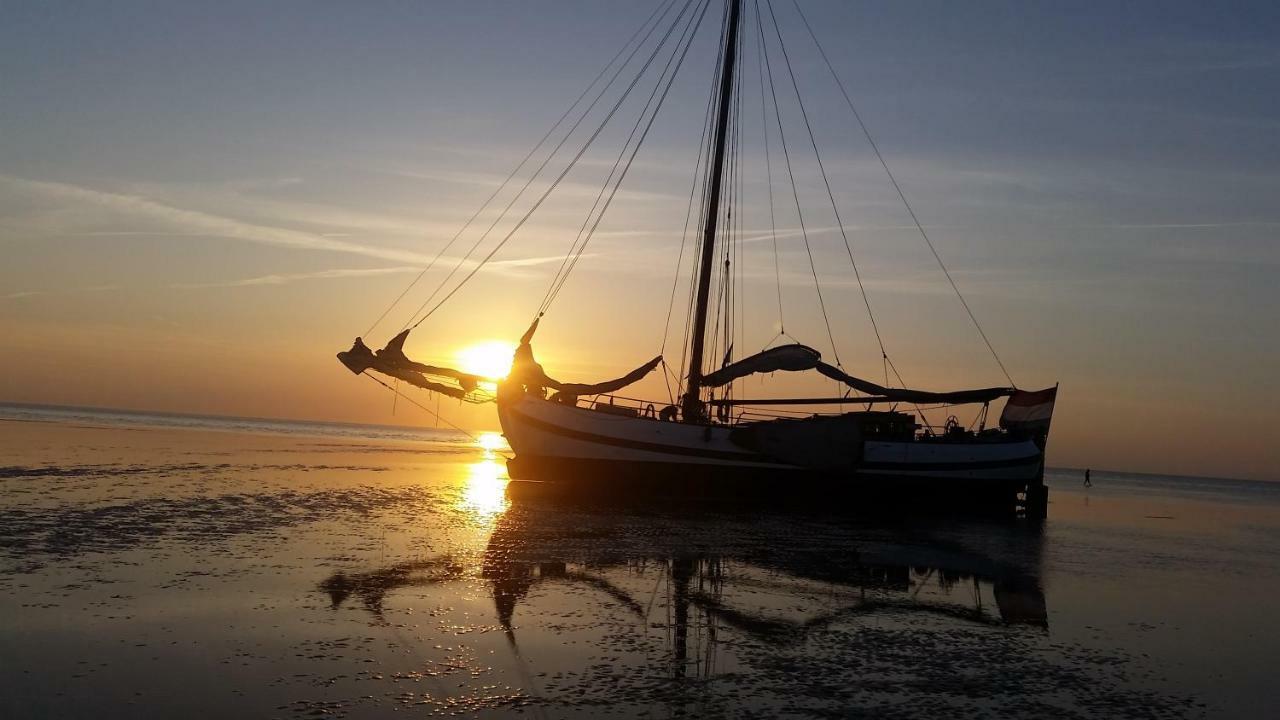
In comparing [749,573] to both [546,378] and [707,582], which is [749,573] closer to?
[707,582]

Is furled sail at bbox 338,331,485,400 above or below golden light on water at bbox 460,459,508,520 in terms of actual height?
above

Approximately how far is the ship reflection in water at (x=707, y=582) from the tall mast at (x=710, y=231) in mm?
10000

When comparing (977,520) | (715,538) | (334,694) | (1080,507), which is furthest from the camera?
(1080,507)

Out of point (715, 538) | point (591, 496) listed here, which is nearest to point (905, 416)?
point (591, 496)

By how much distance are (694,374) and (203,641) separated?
26.0m

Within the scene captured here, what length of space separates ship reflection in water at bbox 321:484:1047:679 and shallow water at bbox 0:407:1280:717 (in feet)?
0.28

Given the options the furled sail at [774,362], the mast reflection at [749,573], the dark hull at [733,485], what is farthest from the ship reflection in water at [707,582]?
the furled sail at [774,362]

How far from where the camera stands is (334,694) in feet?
27.6

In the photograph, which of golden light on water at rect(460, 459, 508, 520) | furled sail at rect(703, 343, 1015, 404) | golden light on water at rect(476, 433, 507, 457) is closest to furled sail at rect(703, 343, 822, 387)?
furled sail at rect(703, 343, 1015, 404)

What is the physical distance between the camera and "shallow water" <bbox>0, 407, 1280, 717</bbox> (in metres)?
8.80

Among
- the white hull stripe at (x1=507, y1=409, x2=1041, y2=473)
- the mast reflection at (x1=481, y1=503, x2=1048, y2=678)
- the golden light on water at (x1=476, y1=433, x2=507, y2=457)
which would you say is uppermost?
the white hull stripe at (x1=507, y1=409, x2=1041, y2=473)

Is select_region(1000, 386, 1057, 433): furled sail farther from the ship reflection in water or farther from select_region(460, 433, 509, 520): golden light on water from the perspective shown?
select_region(460, 433, 509, 520): golden light on water

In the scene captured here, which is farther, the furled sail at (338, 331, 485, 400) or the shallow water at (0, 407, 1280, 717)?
the furled sail at (338, 331, 485, 400)

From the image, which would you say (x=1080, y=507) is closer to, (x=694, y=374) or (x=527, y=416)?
(x=694, y=374)
